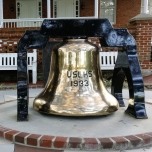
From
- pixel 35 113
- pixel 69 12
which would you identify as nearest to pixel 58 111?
pixel 35 113

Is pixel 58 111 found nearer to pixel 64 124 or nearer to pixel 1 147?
pixel 64 124

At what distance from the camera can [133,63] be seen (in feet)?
9.68

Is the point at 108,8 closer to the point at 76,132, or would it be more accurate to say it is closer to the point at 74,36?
the point at 74,36

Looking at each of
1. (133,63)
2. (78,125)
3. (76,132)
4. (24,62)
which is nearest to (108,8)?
(133,63)

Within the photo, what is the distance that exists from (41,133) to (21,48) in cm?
99

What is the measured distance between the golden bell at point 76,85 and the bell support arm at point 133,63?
27 centimetres

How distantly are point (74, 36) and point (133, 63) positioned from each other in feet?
2.49

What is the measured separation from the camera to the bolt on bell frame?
281 cm

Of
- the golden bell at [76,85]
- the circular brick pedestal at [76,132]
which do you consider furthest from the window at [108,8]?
the circular brick pedestal at [76,132]

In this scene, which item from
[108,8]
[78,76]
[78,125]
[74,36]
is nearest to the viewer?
[78,125]

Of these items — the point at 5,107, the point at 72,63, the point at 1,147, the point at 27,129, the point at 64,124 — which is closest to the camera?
the point at 1,147

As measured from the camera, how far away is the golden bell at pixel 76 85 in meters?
2.94

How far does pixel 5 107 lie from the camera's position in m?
3.59

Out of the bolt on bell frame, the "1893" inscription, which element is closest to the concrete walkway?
the bolt on bell frame
